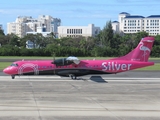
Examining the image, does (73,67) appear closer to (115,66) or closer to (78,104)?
(115,66)

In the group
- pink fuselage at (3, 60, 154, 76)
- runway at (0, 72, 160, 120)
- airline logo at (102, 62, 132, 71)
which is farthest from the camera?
airline logo at (102, 62, 132, 71)

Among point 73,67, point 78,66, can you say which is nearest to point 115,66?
point 78,66

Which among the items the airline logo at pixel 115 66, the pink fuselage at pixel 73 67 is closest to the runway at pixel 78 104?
the pink fuselage at pixel 73 67

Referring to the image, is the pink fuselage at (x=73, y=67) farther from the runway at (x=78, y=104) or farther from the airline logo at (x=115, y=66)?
the runway at (x=78, y=104)

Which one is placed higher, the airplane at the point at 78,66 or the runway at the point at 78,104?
the airplane at the point at 78,66

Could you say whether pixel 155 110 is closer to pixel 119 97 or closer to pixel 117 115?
pixel 117 115

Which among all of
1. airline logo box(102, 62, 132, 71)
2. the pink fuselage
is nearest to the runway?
the pink fuselage

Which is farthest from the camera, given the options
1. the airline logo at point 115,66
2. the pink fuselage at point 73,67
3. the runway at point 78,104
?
the airline logo at point 115,66

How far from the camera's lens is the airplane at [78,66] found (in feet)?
119

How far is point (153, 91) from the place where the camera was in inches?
1053

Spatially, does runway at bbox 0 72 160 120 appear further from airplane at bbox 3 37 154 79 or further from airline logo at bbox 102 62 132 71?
airline logo at bbox 102 62 132 71

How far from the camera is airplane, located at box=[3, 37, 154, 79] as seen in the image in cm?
3634

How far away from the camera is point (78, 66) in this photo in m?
37.1

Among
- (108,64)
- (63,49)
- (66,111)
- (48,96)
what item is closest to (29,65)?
(108,64)
